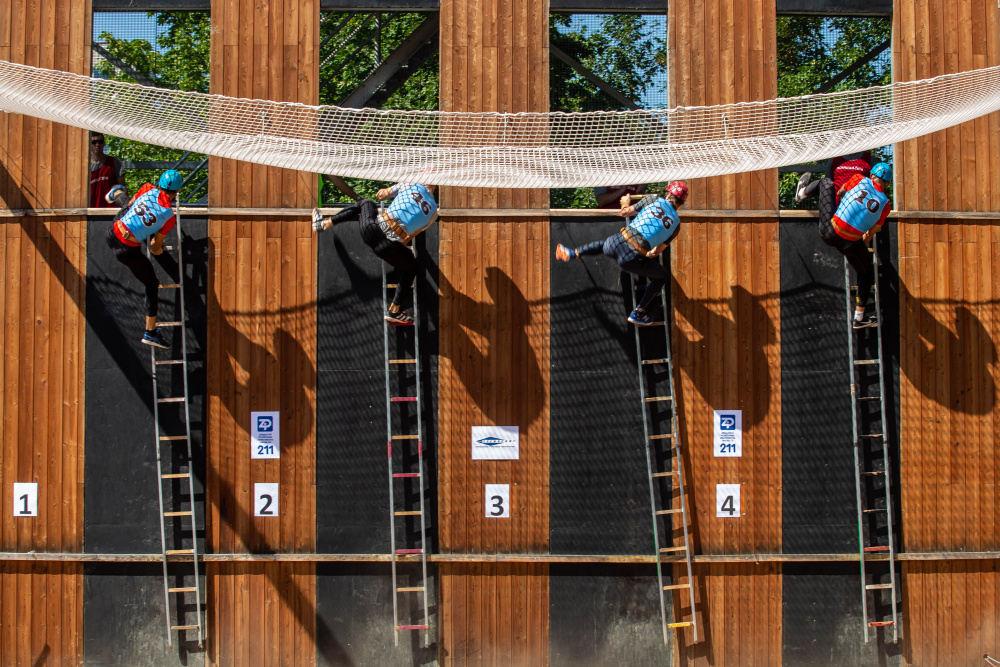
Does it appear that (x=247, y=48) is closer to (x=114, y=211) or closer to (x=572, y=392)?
(x=114, y=211)

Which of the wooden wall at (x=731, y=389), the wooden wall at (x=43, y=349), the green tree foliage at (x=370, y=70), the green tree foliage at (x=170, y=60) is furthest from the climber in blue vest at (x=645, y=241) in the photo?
the green tree foliage at (x=170, y=60)

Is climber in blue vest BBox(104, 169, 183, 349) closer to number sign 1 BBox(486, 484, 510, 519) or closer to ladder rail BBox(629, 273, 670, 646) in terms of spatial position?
number sign 1 BBox(486, 484, 510, 519)

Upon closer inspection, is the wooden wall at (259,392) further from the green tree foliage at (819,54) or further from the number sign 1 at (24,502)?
the green tree foliage at (819,54)

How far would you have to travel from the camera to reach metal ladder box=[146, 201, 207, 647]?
25.9 feet

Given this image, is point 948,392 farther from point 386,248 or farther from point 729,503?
point 386,248

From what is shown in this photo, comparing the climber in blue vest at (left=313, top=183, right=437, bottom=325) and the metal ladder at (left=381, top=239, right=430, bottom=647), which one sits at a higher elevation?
the climber in blue vest at (left=313, top=183, right=437, bottom=325)

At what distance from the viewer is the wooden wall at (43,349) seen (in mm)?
7973

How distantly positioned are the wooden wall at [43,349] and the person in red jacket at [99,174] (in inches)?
7.7

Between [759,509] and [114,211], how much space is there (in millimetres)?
7894

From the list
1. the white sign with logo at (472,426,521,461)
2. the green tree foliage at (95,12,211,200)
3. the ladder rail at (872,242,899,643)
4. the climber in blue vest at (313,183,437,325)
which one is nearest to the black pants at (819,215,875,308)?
the ladder rail at (872,242,899,643)

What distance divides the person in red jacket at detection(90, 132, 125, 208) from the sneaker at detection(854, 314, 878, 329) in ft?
28.0

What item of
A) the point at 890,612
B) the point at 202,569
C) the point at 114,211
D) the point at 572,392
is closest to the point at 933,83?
the point at 572,392

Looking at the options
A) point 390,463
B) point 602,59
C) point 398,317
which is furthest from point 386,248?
point 602,59

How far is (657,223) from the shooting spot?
294 inches
